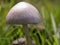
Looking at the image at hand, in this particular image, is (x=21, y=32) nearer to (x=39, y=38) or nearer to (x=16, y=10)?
(x=39, y=38)

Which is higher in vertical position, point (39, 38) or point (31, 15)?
point (31, 15)

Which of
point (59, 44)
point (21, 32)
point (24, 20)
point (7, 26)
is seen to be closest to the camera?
point (24, 20)

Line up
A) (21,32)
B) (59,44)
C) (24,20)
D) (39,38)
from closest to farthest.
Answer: (24,20)
(59,44)
(39,38)
(21,32)

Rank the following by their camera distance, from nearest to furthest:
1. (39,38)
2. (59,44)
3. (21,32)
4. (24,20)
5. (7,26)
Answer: (24,20), (59,44), (39,38), (21,32), (7,26)

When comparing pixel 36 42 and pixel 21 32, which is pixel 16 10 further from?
pixel 21 32

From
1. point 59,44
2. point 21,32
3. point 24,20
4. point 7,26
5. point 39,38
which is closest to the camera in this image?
point 24,20

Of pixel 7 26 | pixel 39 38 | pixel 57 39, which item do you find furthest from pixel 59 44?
pixel 7 26

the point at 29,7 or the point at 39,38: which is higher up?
the point at 29,7

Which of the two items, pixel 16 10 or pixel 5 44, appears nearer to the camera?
pixel 16 10

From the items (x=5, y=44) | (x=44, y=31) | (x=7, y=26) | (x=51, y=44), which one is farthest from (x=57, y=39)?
(x=7, y=26)
